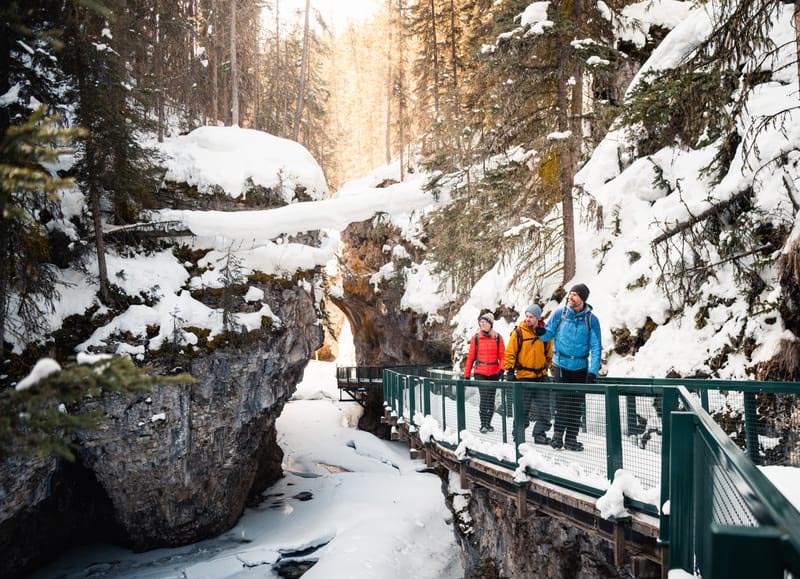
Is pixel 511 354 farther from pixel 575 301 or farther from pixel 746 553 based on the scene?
pixel 746 553

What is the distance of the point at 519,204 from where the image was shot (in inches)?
512

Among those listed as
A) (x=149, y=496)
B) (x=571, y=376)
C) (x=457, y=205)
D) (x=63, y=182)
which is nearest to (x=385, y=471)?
(x=149, y=496)

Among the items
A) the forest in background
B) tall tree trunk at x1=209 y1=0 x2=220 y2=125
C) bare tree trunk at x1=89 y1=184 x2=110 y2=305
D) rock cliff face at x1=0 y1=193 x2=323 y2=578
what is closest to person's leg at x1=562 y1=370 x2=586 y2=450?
the forest in background

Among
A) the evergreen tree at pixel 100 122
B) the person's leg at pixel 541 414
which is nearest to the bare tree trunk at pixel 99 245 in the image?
the evergreen tree at pixel 100 122

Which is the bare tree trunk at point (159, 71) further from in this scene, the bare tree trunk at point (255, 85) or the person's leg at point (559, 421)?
the person's leg at point (559, 421)

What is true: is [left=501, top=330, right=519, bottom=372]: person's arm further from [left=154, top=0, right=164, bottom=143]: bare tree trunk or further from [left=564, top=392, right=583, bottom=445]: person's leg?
[left=154, top=0, right=164, bottom=143]: bare tree trunk

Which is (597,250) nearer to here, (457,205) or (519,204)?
(519,204)

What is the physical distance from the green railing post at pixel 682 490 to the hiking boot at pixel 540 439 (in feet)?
9.50

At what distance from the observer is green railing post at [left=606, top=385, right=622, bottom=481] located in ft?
15.1

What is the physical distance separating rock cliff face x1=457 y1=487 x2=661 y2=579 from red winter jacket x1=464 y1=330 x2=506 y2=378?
2174mm

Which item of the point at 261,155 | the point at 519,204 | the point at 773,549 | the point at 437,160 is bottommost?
the point at 773,549

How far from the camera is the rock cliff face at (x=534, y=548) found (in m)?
6.60

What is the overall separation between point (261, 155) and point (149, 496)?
1213 cm

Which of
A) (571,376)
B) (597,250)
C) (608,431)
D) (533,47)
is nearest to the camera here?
(608,431)
